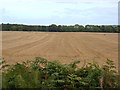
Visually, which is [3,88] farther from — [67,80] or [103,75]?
[103,75]

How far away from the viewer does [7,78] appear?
106 inches

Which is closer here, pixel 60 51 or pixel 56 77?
pixel 56 77

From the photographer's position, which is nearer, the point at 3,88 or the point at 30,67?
the point at 3,88

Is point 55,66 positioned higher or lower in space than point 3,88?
higher

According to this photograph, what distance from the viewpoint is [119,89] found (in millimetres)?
2744

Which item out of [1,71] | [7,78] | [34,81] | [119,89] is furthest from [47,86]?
[119,89]

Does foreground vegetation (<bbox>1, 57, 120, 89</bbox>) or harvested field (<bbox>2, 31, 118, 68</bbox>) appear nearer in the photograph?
foreground vegetation (<bbox>1, 57, 120, 89</bbox>)

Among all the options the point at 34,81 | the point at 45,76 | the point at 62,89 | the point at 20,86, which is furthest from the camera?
the point at 45,76

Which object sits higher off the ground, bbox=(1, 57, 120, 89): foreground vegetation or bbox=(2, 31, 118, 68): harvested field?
bbox=(1, 57, 120, 89): foreground vegetation

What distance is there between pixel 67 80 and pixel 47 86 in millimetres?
300

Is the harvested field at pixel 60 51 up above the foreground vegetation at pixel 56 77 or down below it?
below

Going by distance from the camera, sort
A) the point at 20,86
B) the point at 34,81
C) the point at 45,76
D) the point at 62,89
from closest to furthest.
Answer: the point at 20,86 → the point at 34,81 → the point at 62,89 → the point at 45,76

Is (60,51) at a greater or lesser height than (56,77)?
lesser

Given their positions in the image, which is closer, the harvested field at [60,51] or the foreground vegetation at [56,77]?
the foreground vegetation at [56,77]
